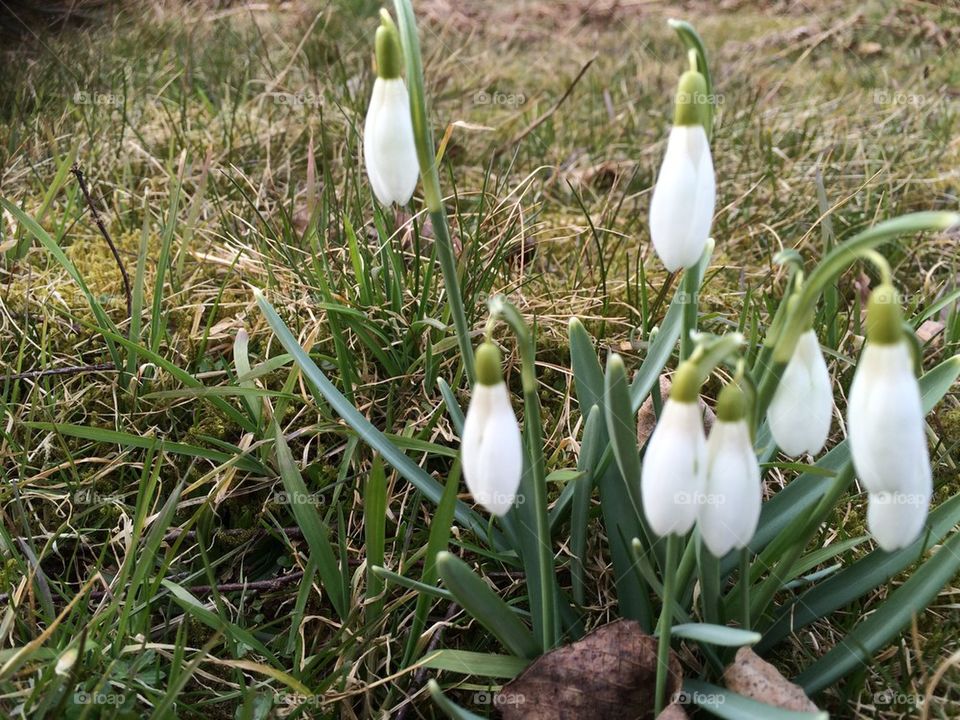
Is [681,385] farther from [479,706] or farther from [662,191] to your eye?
[479,706]

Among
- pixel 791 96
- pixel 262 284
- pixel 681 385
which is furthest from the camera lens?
pixel 791 96

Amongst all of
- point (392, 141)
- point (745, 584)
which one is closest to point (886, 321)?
point (745, 584)

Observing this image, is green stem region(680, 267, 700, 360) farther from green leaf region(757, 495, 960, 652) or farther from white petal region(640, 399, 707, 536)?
green leaf region(757, 495, 960, 652)

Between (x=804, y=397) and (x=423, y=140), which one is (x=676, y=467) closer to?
(x=804, y=397)

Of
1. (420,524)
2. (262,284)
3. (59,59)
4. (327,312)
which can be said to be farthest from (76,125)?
(420,524)

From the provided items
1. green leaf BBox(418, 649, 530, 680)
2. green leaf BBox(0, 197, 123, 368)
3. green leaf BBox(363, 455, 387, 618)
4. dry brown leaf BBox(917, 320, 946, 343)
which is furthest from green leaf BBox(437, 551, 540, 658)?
dry brown leaf BBox(917, 320, 946, 343)

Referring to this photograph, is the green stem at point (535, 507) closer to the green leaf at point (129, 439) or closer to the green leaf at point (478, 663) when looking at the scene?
the green leaf at point (478, 663)
